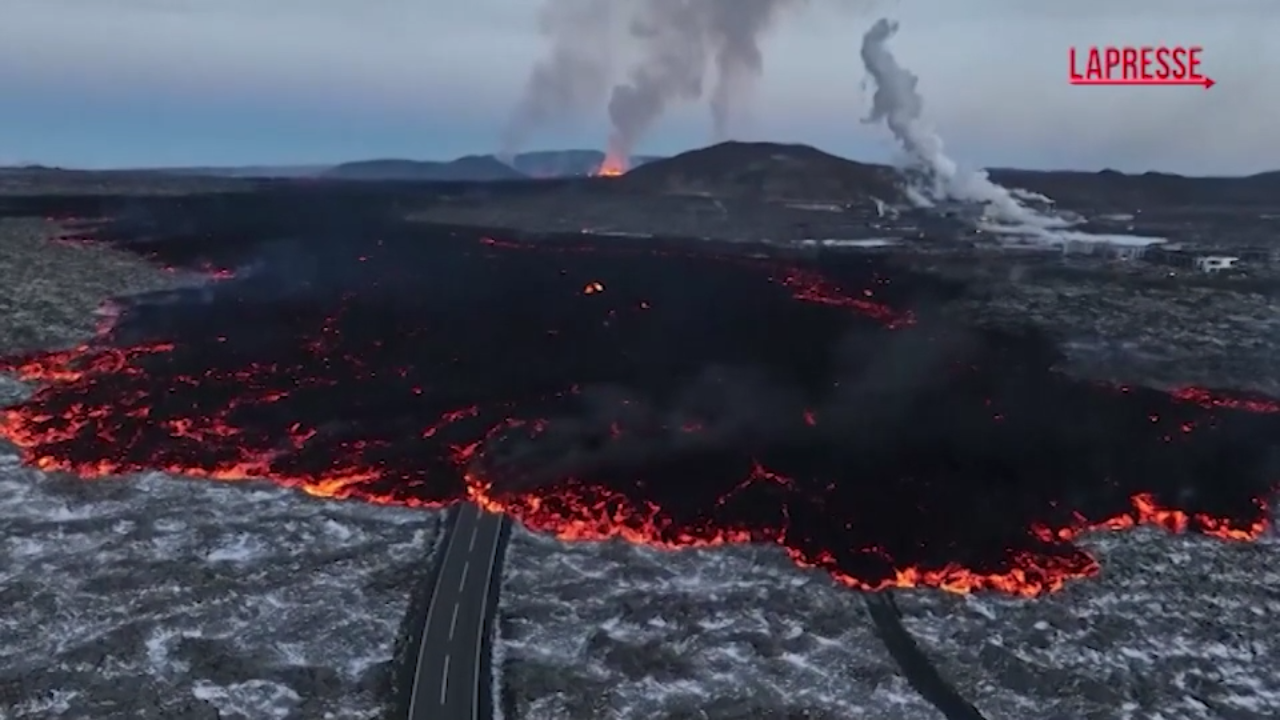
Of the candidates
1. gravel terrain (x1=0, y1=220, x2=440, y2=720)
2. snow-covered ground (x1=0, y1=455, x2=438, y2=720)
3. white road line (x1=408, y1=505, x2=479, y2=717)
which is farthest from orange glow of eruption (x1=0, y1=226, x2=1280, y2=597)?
gravel terrain (x1=0, y1=220, x2=440, y2=720)

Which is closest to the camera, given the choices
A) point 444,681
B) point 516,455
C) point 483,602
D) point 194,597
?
point 444,681

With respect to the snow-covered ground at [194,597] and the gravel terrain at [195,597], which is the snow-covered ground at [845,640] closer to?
the snow-covered ground at [194,597]

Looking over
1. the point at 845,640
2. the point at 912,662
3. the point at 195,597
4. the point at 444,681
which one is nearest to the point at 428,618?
the point at 444,681

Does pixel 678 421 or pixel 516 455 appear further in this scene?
pixel 678 421

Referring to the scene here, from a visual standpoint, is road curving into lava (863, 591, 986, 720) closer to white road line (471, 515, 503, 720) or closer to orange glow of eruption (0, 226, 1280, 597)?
orange glow of eruption (0, 226, 1280, 597)

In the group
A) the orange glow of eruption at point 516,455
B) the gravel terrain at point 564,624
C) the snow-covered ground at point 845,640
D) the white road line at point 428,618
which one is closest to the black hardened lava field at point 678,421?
the orange glow of eruption at point 516,455

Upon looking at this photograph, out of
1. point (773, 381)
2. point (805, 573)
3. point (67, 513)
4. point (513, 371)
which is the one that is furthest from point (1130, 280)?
point (67, 513)

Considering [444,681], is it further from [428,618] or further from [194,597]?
[194,597]

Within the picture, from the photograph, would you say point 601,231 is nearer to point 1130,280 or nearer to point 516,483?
point 1130,280
